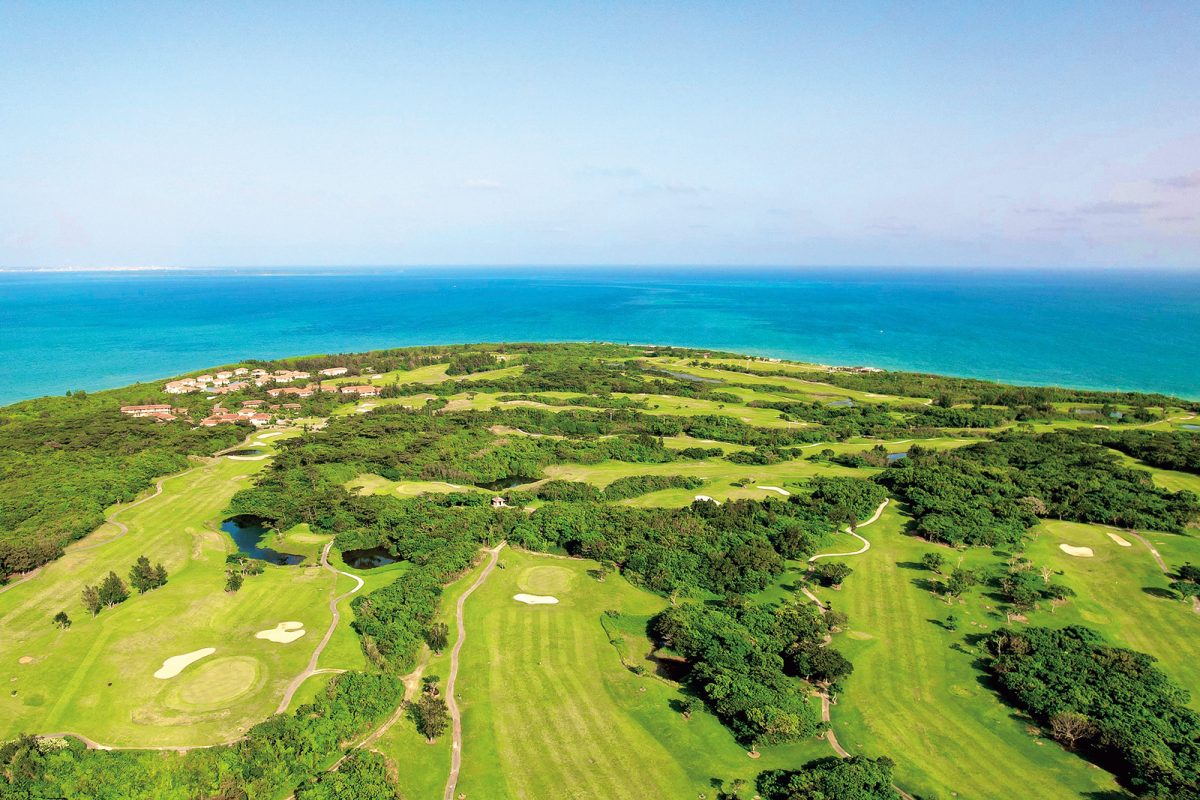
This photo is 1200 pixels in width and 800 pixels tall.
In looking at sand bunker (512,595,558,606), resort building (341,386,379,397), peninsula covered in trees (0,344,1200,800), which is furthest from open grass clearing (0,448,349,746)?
resort building (341,386,379,397)

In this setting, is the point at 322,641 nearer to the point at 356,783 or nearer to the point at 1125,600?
the point at 356,783

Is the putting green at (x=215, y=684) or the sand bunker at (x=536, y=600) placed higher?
the sand bunker at (x=536, y=600)

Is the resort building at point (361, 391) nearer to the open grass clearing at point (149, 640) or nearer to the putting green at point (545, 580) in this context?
the open grass clearing at point (149, 640)

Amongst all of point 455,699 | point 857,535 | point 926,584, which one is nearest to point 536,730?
point 455,699

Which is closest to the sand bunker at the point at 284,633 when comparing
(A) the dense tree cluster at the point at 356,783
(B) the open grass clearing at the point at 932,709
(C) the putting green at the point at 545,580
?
(A) the dense tree cluster at the point at 356,783

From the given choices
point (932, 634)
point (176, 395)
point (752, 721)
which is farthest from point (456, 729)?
point (176, 395)

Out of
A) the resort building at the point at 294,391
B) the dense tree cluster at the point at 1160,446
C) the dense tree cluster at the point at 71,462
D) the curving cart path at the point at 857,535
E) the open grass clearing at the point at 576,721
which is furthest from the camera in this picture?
the resort building at the point at 294,391

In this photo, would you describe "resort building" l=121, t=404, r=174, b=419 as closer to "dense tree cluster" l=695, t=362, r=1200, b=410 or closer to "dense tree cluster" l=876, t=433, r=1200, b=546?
"dense tree cluster" l=876, t=433, r=1200, b=546
